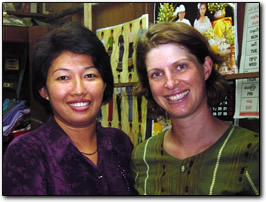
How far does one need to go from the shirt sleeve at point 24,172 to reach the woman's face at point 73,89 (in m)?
0.15

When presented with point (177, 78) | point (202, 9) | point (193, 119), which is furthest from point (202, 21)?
point (193, 119)

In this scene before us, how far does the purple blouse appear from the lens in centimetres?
95

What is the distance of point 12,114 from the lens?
1140mm

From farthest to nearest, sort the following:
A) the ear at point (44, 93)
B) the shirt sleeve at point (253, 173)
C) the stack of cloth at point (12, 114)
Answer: the stack of cloth at point (12, 114) → the ear at point (44, 93) → the shirt sleeve at point (253, 173)

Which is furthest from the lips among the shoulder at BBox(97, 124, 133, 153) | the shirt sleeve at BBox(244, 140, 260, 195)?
the shirt sleeve at BBox(244, 140, 260, 195)

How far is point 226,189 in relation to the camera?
36.2 inches

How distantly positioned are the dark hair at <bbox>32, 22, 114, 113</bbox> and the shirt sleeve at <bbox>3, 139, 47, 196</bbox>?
16 centimetres

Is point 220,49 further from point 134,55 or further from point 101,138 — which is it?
point 101,138

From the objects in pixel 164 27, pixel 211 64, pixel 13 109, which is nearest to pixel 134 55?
pixel 164 27

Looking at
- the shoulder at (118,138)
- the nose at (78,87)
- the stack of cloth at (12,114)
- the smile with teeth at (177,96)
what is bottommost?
the shoulder at (118,138)

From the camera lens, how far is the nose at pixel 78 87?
973mm

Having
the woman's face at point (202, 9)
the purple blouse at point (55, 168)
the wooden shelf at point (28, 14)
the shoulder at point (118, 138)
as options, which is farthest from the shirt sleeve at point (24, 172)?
the woman's face at point (202, 9)

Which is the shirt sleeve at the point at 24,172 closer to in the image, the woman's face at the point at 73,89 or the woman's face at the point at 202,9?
the woman's face at the point at 73,89

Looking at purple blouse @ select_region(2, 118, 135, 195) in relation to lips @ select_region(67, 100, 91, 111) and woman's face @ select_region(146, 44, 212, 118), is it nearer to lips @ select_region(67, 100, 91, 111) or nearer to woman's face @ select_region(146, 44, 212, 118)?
lips @ select_region(67, 100, 91, 111)
